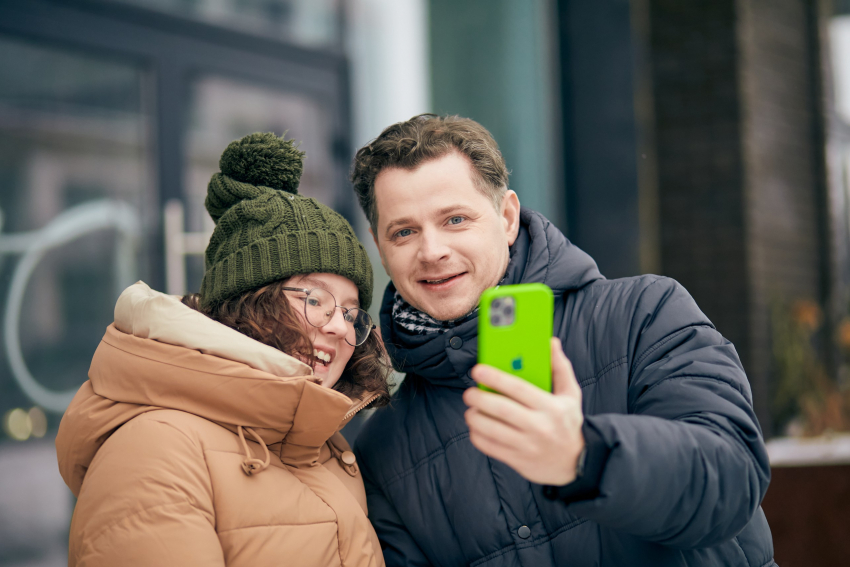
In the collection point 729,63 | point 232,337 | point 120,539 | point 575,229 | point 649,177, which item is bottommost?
point 120,539

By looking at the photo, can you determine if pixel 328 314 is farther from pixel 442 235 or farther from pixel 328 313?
pixel 442 235

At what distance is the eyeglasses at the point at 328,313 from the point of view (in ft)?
6.06

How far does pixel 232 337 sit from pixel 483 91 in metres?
3.25

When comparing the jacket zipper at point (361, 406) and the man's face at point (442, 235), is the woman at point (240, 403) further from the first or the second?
the man's face at point (442, 235)

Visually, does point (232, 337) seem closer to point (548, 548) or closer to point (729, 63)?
point (548, 548)

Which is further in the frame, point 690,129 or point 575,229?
point 690,129

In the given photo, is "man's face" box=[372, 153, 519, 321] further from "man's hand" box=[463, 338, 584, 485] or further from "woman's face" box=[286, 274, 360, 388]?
"man's hand" box=[463, 338, 584, 485]

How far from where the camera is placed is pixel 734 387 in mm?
1500

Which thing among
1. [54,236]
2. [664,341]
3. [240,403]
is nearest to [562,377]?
[664,341]

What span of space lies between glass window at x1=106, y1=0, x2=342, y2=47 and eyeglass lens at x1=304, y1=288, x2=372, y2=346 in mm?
2307

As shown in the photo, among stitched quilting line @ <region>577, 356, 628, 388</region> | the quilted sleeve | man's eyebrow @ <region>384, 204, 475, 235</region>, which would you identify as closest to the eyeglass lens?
man's eyebrow @ <region>384, 204, 475, 235</region>

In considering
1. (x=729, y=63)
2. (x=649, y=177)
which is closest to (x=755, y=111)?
(x=729, y=63)

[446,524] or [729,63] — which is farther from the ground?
[729,63]

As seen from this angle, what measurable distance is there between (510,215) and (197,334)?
887 mm
